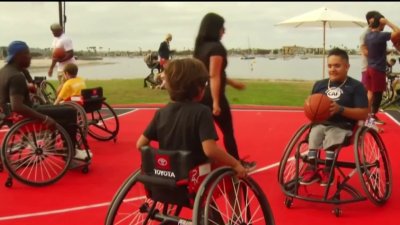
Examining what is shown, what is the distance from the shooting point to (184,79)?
2.88 metres

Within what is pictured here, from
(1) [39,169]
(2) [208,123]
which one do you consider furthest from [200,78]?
(1) [39,169]

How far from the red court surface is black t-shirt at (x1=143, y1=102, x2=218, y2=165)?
146 cm

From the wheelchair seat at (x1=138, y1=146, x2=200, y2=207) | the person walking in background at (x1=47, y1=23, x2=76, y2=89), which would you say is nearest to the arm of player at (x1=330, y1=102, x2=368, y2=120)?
the wheelchair seat at (x1=138, y1=146, x2=200, y2=207)

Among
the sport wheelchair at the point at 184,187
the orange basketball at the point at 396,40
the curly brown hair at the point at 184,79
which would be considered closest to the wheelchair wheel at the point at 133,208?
the sport wheelchair at the point at 184,187

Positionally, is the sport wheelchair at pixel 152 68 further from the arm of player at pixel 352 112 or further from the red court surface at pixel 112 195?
the arm of player at pixel 352 112

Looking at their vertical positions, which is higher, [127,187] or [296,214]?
[127,187]

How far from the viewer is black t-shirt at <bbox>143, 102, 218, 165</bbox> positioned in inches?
112

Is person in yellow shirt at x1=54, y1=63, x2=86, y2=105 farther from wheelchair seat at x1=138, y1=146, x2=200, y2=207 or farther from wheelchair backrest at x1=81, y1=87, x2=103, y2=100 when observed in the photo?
wheelchair seat at x1=138, y1=146, x2=200, y2=207

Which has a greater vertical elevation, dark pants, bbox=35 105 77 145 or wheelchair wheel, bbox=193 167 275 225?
dark pants, bbox=35 105 77 145

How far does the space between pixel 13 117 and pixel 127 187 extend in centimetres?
282

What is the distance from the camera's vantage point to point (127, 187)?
3059mm

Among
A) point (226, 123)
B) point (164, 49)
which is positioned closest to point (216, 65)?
point (226, 123)

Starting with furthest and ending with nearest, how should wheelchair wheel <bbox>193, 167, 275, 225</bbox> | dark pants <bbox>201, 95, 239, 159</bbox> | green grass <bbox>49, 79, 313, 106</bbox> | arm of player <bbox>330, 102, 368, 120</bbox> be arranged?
green grass <bbox>49, 79, 313, 106</bbox> → dark pants <bbox>201, 95, 239, 159</bbox> → arm of player <bbox>330, 102, 368, 120</bbox> → wheelchair wheel <bbox>193, 167, 275, 225</bbox>

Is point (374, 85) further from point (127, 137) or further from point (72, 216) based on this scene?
point (72, 216)
